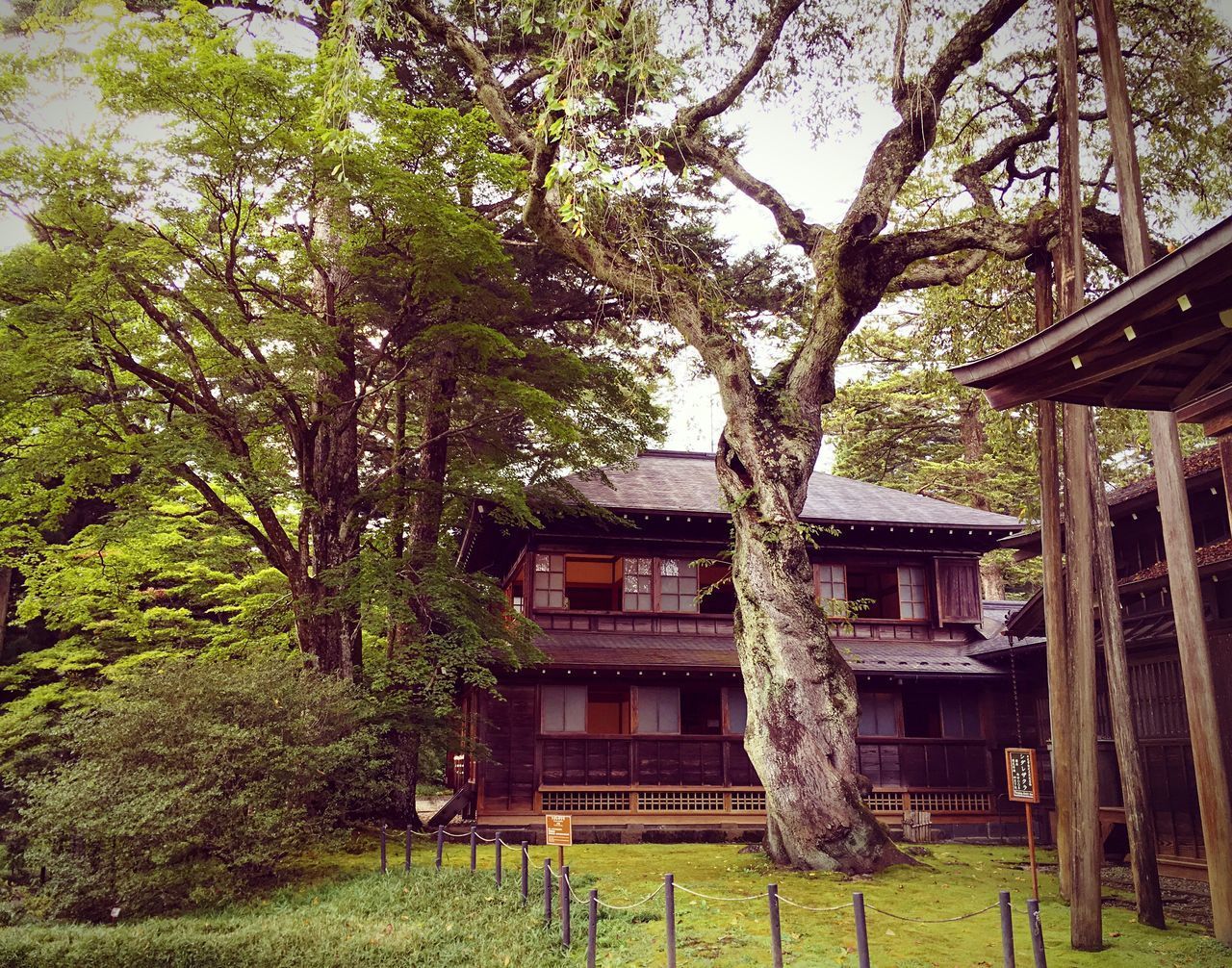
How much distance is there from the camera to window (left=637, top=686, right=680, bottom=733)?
62.7 ft

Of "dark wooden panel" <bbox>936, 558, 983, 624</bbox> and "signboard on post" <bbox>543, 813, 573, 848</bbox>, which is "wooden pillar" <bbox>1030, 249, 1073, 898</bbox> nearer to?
"signboard on post" <bbox>543, 813, 573, 848</bbox>

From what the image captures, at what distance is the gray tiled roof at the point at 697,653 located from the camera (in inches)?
717

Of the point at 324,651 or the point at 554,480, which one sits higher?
the point at 554,480

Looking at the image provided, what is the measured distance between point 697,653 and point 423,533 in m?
6.47

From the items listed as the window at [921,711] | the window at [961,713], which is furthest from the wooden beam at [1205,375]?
the window at [961,713]

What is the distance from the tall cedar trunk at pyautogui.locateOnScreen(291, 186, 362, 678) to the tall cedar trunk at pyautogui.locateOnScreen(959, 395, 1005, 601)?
21.4m

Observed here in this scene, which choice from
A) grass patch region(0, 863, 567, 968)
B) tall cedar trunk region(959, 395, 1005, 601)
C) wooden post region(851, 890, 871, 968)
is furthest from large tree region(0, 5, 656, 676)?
tall cedar trunk region(959, 395, 1005, 601)

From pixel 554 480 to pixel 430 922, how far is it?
10.2 metres

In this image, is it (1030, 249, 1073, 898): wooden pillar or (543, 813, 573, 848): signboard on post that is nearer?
(1030, 249, 1073, 898): wooden pillar

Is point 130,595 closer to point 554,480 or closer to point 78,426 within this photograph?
point 78,426

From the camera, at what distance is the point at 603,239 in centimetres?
1392

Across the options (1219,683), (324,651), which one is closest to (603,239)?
(324,651)

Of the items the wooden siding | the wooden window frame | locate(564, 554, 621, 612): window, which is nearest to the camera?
the wooden siding

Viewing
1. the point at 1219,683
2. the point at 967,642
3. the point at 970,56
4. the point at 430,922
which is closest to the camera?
the point at 430,922
